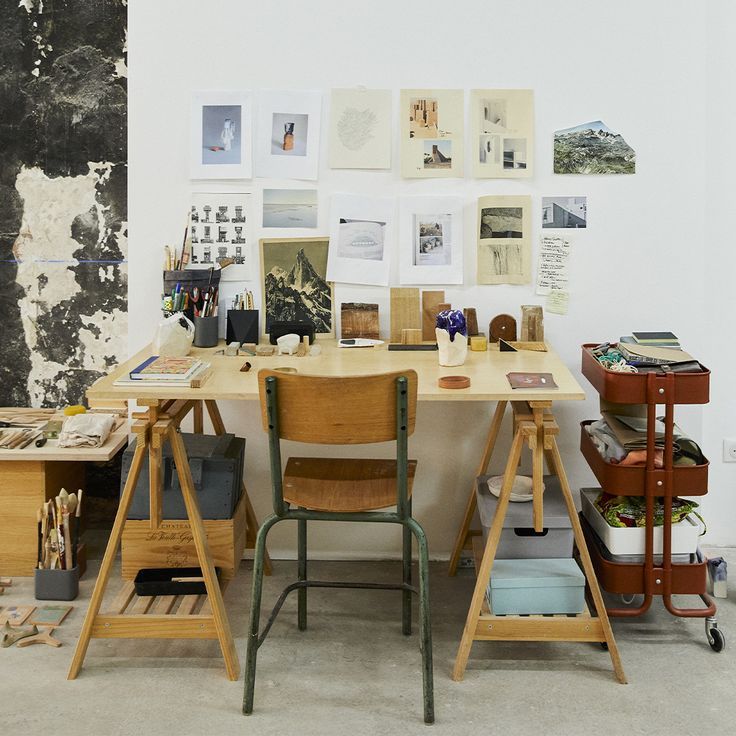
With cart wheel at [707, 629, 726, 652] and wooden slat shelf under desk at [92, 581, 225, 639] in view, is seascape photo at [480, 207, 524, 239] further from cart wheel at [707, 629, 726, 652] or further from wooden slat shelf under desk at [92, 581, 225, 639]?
wooden slat shelf under desk at [92, 581, 225, 639]

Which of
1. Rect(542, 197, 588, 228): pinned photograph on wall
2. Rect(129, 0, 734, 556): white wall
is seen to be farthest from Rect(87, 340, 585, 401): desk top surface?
Rect(542, 197, 588, 228): pinned photograph on wall

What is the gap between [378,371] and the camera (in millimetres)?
2799

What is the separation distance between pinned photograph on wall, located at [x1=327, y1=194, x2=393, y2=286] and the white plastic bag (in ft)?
1.94

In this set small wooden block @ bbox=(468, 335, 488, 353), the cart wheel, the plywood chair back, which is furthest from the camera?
small wooden block @ bbox=(468, 335, 488, 353)

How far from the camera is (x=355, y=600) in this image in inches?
123

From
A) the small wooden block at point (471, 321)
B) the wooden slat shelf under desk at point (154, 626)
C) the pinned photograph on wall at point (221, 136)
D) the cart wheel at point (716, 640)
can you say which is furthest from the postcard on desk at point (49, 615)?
the cart wheel at point (716, 640)

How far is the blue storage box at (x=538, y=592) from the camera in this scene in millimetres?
2701

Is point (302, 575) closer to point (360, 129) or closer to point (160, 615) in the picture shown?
point (160, 615)

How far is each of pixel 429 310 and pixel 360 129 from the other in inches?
26.5

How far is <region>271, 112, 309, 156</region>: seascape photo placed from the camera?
10.7 ft

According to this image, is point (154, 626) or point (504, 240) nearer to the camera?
point (154, 626)

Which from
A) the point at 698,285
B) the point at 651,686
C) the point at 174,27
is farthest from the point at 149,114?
the point at 651,686

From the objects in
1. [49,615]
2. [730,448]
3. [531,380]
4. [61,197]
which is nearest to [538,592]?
[531,380]

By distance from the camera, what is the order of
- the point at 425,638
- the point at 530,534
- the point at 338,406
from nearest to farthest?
the point at 338,406 → the point at 425,638 → the point at 530,534
